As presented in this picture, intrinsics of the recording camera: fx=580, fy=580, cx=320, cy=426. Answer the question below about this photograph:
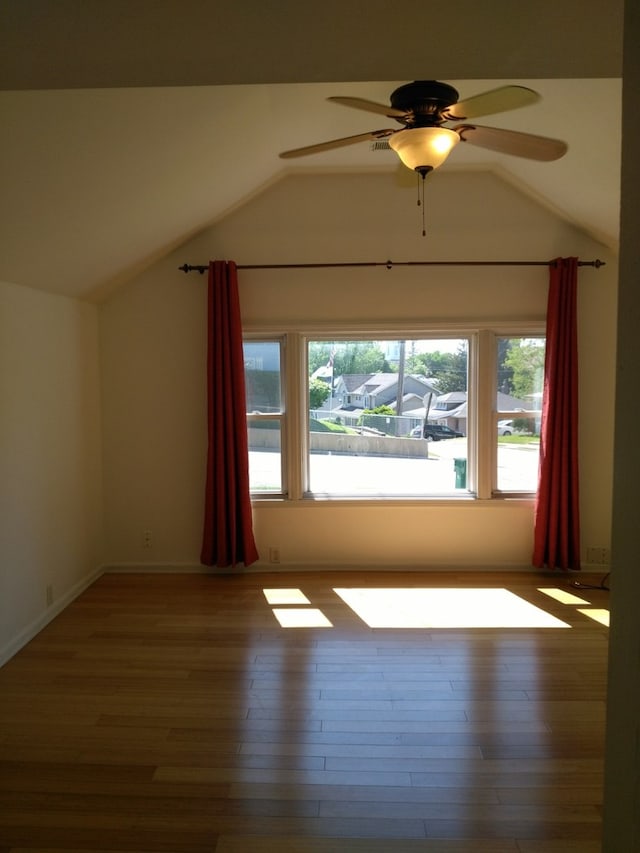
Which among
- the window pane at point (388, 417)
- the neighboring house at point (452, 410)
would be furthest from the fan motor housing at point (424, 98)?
the neighboring house at point (452, 410)

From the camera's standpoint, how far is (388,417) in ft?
15.1

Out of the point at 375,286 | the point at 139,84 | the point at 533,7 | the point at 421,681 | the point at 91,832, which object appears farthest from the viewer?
the point at 375,286

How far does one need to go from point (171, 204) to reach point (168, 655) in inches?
104

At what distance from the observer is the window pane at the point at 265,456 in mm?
4590

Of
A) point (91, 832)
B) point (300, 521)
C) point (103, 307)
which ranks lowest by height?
point (91, 832)

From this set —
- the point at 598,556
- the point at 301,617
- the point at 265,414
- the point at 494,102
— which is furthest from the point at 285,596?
the point at 494,102

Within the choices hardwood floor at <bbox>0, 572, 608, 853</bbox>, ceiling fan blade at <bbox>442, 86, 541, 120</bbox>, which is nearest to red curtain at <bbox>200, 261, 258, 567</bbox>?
hardwood floor at <bbox>0, 572, 608, 853</bbox>

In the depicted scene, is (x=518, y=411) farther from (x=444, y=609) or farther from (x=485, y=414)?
(x=444, y=609)

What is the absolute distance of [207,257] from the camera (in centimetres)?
441

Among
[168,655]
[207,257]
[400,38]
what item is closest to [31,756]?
[168,655]

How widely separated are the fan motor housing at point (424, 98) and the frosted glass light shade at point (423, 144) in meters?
0.06

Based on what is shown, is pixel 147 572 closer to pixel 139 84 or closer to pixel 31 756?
pixel 31 756

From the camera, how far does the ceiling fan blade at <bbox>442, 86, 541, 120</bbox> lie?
1861mm

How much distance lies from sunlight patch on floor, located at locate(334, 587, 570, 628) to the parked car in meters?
1.19
